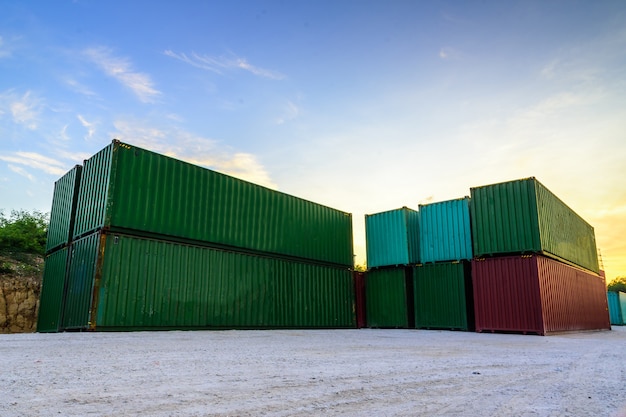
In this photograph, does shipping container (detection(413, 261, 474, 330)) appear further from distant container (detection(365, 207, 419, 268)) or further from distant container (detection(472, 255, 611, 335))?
distant container (detection(365, 207, 419, 268))

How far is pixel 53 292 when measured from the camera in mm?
14969

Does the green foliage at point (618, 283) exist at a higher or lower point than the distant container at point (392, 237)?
higher

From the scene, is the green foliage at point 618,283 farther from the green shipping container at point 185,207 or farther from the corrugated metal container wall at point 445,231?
the green shipping container at point 185,207

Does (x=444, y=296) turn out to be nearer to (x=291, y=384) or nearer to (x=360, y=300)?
(x=360, y=300)

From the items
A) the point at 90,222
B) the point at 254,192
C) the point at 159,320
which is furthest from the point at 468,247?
the point at 90,222

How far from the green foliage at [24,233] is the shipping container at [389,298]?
21511 millimetres

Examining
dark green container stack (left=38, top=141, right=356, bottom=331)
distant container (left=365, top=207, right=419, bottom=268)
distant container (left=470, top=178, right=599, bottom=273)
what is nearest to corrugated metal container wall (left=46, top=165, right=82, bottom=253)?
dark green container stack (left=38, top=141, right=356, bottom=331)

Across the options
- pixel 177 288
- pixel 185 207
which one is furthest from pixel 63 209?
pixel 177 288

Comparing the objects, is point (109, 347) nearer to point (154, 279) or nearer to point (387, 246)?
point (154, 279)

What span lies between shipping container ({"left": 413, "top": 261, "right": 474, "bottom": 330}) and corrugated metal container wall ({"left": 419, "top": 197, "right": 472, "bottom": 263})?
444 millimetres

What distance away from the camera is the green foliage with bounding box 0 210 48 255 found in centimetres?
2634

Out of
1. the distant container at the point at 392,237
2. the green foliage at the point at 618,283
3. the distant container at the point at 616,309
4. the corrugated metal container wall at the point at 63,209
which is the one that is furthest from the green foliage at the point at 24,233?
the green foliage at the point at 618,283

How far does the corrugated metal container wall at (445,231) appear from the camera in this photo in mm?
18984

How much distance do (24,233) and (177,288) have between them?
2002cm
